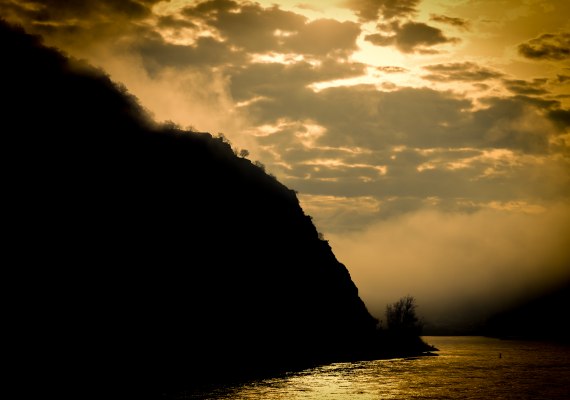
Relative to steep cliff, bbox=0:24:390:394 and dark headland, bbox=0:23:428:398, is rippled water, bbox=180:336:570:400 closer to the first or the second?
dark headland, bbox=0:23:428:398

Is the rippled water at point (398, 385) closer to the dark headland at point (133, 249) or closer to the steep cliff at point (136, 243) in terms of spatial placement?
the dark headland at point (133, 249)

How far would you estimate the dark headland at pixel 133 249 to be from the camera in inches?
2960

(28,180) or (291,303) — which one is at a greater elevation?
(28,180)

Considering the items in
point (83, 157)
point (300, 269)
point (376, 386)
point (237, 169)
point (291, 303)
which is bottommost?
point (376, 386)

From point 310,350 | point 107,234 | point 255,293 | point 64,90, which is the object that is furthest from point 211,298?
point 64,90

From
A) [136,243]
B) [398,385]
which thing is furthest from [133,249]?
[398,385]

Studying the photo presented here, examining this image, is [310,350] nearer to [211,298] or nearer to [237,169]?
[211,298]

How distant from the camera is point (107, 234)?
8838 cm

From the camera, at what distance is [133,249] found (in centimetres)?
9300

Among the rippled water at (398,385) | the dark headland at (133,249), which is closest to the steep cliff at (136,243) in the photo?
the dark headland at (133,249)

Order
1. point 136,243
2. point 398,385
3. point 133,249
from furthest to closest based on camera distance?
point 136,243 → point 133,249 → point 398,385

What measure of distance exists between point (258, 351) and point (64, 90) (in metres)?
63.4

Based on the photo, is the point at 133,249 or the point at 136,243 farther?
the point at 136,243

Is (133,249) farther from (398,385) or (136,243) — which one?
(398,385)
